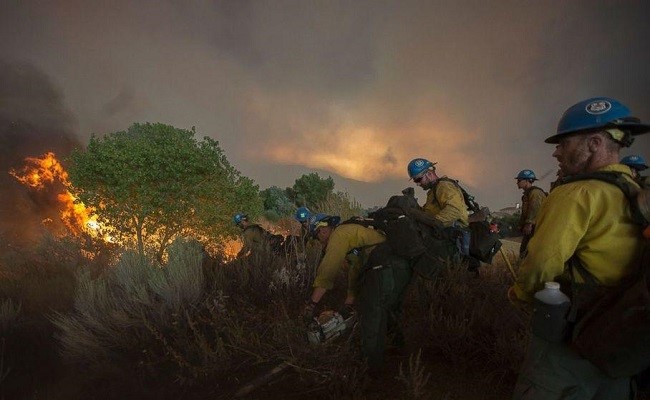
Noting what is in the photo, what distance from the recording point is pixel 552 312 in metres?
1.58

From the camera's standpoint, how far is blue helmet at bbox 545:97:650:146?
1733 mm

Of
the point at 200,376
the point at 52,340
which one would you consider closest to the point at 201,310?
the point at 200,376

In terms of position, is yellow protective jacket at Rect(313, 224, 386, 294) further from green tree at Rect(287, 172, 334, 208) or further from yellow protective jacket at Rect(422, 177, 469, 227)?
green tree at Rect(287, 172, 334, 208)

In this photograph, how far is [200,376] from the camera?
379 cm

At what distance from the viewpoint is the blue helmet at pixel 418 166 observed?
530 centimetres

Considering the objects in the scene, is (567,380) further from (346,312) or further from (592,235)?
(346,312)

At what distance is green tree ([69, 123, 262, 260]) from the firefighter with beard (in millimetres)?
7803

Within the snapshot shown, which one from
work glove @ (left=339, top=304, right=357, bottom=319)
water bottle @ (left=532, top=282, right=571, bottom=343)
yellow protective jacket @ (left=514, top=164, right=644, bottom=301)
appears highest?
yellow protective jacket @ (left=514, top=164, right=644, bottom=301)

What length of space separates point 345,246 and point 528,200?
4.36 m

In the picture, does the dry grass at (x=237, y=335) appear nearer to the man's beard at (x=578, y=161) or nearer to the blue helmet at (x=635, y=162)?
the man's beard at (x=578, y=161)

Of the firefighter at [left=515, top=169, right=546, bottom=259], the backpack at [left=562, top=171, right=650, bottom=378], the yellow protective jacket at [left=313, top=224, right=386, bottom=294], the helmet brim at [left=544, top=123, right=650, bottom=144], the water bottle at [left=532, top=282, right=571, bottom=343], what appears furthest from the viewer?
the firefighter at [left=515, top=169, right=546, bottom=259]

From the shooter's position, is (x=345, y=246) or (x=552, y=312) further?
(x=345, y=246)

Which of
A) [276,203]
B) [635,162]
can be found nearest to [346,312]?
[635,162]

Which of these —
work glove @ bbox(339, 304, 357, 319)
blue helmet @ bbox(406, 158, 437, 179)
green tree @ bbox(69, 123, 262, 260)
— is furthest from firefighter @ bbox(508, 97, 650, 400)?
green tree @ bbox(69, 123, 262, 260)
